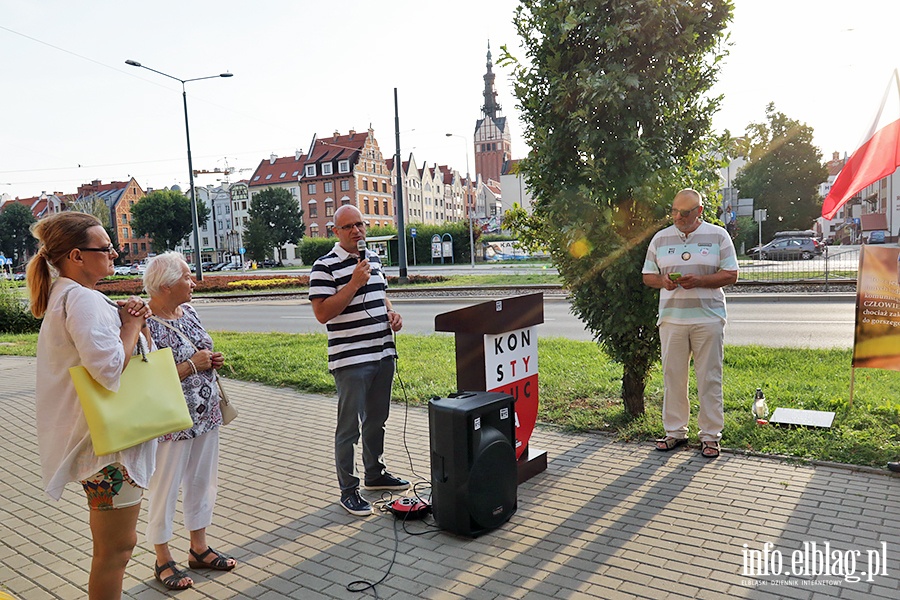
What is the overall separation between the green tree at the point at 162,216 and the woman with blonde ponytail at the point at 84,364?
83476mm

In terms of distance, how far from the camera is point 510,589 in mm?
3490

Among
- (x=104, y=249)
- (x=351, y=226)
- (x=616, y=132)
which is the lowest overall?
(x=104, y=249)

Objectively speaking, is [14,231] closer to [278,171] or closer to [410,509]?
[278,171]

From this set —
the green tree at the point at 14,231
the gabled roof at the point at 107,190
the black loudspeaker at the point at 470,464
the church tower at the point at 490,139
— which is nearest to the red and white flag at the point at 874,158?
the black loudspeaker at the point at 470,464

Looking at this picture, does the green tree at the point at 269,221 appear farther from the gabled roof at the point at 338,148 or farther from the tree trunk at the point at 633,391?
the tree trunk at the point at 633,391

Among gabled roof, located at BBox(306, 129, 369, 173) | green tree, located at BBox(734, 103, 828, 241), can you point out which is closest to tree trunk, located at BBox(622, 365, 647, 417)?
green tree, located at BBox(734, 103, 828, 241)

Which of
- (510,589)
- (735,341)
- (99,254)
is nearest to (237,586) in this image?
(510,589)

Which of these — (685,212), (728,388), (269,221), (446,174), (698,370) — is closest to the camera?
(685,212)

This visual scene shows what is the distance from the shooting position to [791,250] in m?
36.4

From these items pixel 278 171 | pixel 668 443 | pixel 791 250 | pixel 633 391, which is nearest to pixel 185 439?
pixel 668 443

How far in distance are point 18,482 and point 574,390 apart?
5.73 m

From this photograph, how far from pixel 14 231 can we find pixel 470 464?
355 feet

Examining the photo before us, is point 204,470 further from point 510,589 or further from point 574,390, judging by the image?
point 574,390

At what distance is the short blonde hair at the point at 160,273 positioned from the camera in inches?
144
